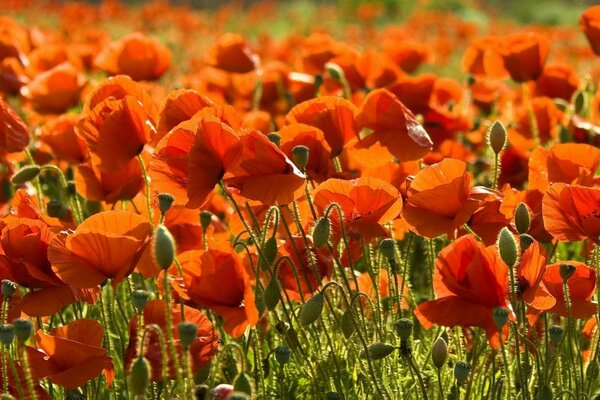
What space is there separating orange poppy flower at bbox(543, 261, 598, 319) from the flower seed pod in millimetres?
276

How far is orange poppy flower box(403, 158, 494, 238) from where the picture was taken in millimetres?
1931

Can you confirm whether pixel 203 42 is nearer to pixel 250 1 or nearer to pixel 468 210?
pixel 468 210

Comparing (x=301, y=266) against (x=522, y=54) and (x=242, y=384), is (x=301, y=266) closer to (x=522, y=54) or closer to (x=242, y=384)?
(x=242, y=384)

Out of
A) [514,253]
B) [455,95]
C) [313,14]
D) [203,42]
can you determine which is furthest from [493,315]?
[313,14]

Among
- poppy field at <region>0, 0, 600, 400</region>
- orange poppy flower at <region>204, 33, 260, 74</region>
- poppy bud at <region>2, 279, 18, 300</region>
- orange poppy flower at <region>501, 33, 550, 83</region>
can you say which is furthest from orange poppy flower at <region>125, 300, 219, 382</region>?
orange poppy flower at <region>204, 33, 260, 74</region>

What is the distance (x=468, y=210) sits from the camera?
193cm

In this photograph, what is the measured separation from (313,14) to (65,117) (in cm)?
1189

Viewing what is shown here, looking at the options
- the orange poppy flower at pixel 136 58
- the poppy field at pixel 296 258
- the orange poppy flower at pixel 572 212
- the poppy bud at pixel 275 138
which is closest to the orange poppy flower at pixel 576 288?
the poppy field at pixel 296 258

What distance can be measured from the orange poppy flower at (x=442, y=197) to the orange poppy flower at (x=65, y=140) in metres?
1.32

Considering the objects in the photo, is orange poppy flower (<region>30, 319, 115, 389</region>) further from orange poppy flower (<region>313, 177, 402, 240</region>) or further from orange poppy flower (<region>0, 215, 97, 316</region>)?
orange poppy flower (<region>313, 177, 402, 240</region>)

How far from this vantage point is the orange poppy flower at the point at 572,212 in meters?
1.82

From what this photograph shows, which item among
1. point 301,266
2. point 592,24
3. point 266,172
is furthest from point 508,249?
point 592,24

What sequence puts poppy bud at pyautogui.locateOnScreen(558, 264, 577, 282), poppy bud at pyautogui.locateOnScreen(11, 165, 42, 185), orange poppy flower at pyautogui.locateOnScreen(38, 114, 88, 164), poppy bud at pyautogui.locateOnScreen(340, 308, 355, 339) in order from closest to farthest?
poppy bud at pyautogui.locateOnScreen(558, 264, 577, 282) < poppy bud at pyautogui.locateOnScreen(340, 308, 355, 339) < poppy bud at pyautogui.locateOnScreen(11, 165, 42, 185) < orange poppy flower at pyautogui.locateOnScreen(38, 114, 88, 164)

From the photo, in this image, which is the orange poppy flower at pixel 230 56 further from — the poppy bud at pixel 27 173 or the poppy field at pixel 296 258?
the poppy bud at pixel 27 173
